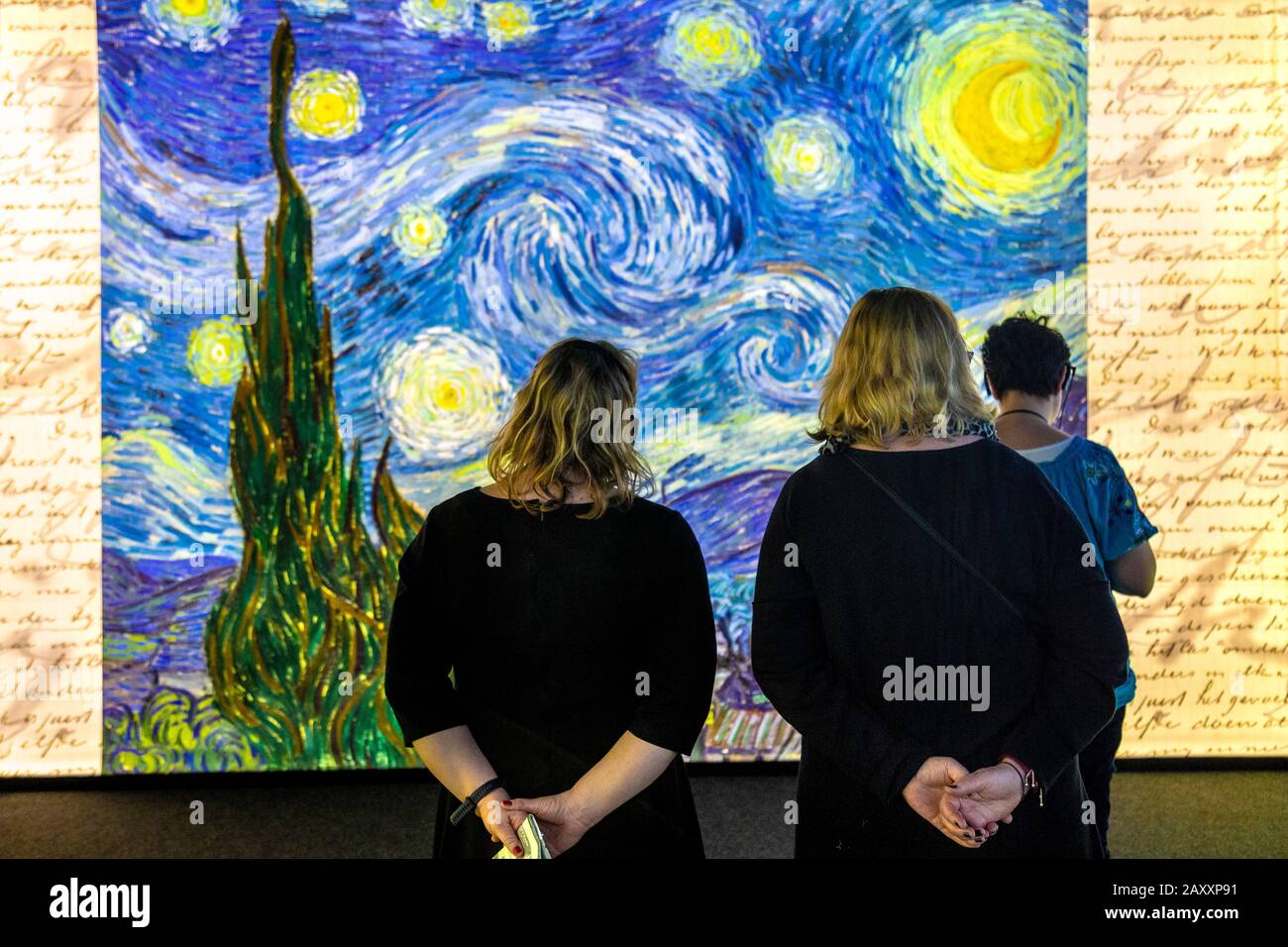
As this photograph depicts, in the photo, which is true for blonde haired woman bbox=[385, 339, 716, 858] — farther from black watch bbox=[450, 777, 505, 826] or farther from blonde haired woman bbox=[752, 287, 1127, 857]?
blonde haired woman bbox=[752, 287, 1127, 857]

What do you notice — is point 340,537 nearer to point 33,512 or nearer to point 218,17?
point 33,512

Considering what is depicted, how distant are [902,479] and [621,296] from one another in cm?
247

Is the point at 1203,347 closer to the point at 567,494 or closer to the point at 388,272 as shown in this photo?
the point at 388,272

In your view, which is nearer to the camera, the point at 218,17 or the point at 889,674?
the point at 889,674

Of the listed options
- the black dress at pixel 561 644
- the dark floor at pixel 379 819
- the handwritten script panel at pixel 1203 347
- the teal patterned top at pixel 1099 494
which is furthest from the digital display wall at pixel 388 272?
the black dress at pixel 561 644

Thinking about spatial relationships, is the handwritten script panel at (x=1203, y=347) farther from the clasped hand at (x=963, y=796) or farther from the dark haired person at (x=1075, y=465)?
the clasped hand at (x=963, y=796)

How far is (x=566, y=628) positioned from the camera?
66.1 inches

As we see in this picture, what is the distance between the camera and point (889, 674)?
5.44ft

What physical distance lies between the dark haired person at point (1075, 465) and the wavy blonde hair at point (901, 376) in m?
0.59

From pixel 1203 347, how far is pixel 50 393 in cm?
422

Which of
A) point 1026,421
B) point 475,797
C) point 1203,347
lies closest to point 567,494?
point 475,797

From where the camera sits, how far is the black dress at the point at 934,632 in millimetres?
1636

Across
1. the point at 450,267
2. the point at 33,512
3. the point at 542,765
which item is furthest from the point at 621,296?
the point at 542,765
